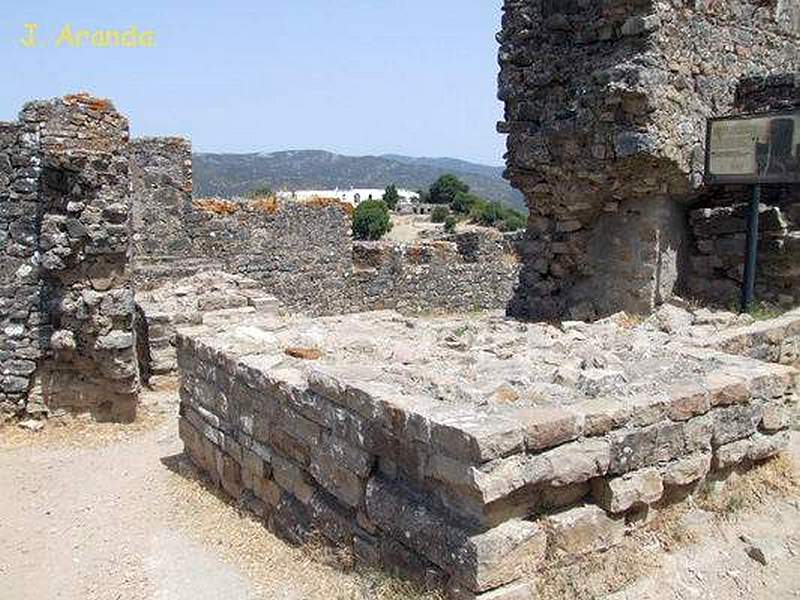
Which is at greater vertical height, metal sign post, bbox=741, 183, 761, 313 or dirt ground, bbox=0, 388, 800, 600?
metal sign post, bbox=741, 183, 761, 313

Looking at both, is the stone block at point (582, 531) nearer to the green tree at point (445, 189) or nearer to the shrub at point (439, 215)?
the shrub at point (439, 215)

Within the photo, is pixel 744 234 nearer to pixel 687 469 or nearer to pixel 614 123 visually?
pixel 614 123

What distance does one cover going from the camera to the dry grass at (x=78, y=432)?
7.10 metres

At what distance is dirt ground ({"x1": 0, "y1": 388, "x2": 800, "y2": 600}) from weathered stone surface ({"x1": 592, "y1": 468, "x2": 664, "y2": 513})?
0.65ft

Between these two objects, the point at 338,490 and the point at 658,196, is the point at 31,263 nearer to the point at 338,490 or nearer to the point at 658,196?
the point at 338,490

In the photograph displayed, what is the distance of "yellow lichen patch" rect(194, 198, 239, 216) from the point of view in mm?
13571

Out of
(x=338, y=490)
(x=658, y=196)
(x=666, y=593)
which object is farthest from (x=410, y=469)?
(x=658, y=196)

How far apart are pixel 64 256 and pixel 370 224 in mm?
24535

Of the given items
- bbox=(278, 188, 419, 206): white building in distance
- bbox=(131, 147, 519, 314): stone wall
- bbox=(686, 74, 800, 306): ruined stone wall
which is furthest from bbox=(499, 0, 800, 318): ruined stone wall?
bbox=(278, 188, 419, 206): white building in distance

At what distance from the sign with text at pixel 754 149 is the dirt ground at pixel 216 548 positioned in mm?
2822

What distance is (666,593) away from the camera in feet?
11.8

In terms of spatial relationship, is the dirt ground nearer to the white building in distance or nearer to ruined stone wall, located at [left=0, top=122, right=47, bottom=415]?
ruined stone wall, located at [left=0, top=122, right=47, bottom=415]

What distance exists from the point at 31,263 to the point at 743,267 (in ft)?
21.9

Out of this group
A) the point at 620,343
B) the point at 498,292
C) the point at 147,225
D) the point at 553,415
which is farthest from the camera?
the point at 498,292
